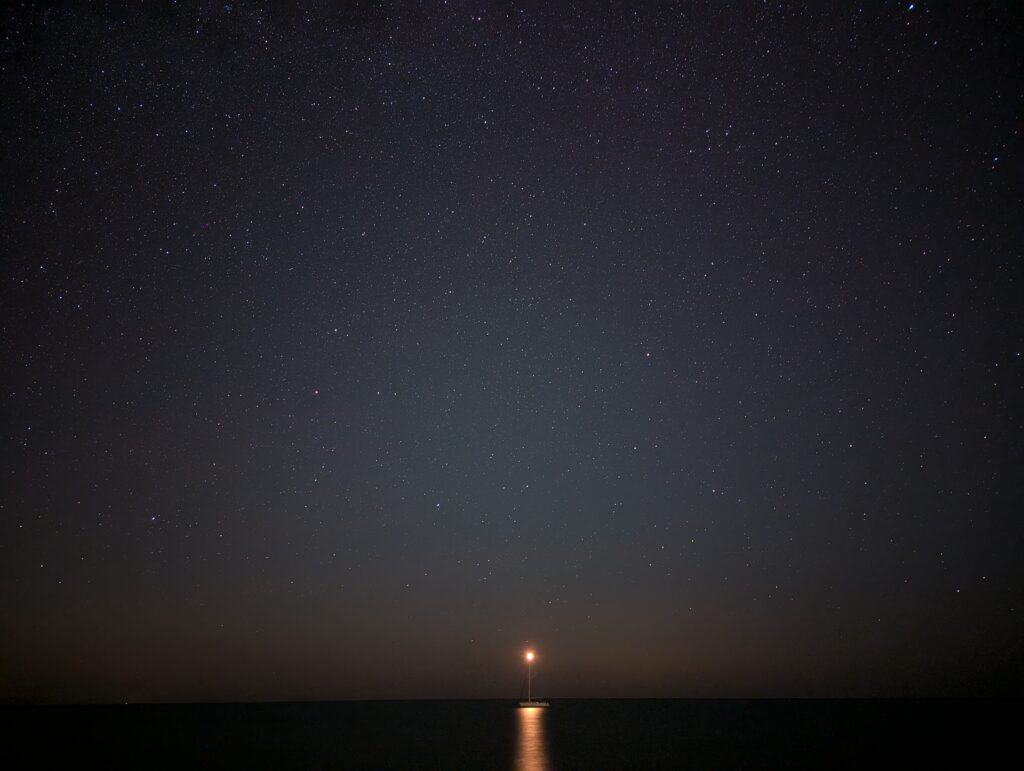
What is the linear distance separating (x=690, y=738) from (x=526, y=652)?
15145 millimetres

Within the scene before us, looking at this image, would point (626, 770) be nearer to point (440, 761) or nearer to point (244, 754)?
point (440, 761)

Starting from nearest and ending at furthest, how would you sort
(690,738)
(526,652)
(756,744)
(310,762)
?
(310,762), (756,744), (690,738), (526,652)

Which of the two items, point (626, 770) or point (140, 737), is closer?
point (626, 770)

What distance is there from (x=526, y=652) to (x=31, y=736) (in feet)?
131

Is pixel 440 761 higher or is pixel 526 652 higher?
pixel 526 652

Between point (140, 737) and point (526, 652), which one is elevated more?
point (526, 652)

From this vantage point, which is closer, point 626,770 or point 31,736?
point 626,770

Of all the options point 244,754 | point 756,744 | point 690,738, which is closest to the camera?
point 244,754

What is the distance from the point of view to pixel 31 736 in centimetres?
5388

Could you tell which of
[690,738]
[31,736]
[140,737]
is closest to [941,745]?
[690,738]

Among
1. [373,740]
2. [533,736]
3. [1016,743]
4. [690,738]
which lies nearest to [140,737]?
[373,740]

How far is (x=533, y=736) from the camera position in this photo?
5069cm

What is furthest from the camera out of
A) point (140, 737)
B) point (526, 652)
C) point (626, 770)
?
point (526, 652)

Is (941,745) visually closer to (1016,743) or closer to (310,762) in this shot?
(1016,743)
